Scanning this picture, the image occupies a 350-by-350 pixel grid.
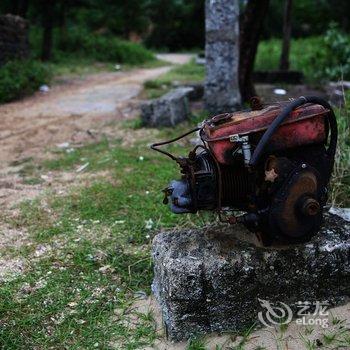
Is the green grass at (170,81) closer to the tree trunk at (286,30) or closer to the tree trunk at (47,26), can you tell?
the tree trunk at (286,30)

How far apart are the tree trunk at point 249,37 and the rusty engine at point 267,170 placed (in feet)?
16.7

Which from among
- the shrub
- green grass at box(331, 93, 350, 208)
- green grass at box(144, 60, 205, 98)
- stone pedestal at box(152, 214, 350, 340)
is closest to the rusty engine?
stone pedestal at box(152, 214, 350, 340)

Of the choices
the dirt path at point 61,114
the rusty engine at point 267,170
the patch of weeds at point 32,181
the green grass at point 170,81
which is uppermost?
the rusty engine at point 267,170

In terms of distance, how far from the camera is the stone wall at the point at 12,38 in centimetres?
1077

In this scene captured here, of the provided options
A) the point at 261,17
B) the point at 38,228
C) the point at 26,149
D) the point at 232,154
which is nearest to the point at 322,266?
the point at 232,154

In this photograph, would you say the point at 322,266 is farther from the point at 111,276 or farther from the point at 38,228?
Answer: the point at 38,228

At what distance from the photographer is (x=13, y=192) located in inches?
182

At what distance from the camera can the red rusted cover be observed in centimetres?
243

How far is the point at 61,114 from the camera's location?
8.12 meters

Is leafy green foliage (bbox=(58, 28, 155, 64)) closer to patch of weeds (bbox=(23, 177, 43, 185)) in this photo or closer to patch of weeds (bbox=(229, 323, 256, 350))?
patch of weeds (bbox=(23, 177, 43, 185))

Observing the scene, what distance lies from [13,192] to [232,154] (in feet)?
9.25

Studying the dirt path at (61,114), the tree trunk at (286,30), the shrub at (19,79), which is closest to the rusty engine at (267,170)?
the dirt path at (61,114)

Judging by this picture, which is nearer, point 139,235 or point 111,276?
point 111,276

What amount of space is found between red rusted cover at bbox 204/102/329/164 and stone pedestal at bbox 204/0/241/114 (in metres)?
4.45
